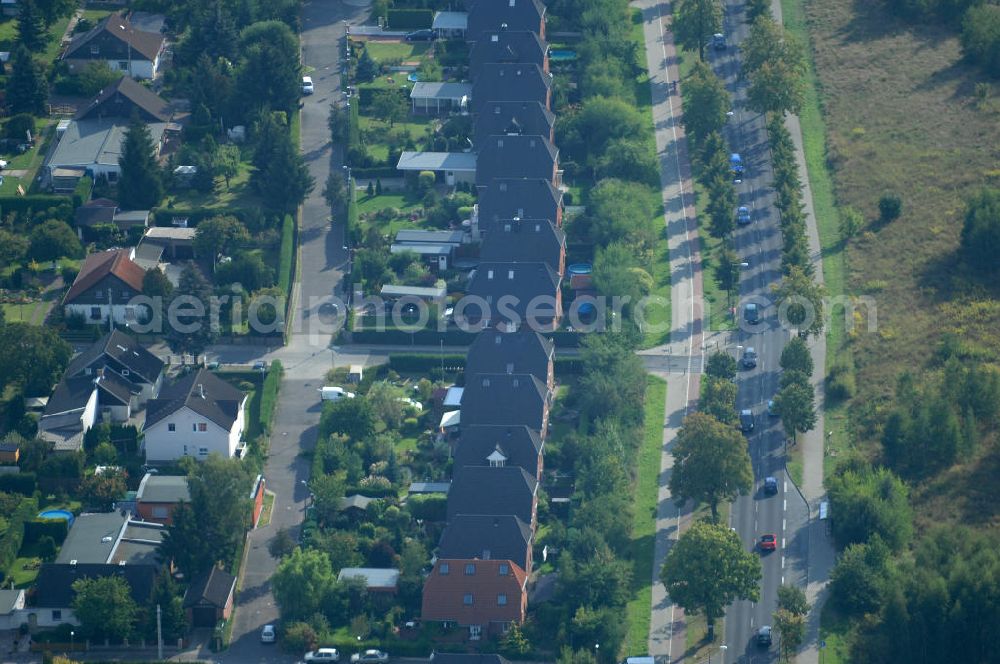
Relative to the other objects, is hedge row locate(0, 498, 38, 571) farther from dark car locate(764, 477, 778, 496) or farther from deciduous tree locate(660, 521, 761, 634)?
dark car locate(764, 477, 778, 496)

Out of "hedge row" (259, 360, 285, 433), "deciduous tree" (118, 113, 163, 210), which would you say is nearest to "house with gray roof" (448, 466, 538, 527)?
"hedge row" (259, 360, 285, 433)

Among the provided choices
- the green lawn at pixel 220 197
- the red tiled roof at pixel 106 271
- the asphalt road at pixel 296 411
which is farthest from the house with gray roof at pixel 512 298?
the red tiled roof at pixel 106 271

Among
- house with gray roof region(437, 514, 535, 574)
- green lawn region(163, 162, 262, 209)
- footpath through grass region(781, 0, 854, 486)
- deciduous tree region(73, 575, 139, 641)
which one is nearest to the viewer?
deciduous tree region(73, 575, 139, 641)

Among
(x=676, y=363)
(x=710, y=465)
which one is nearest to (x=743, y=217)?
(x=676, y=363)

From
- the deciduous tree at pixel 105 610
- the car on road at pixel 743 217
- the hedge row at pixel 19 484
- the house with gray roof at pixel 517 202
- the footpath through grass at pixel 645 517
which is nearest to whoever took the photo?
the deciduous tree at pixel 105 610

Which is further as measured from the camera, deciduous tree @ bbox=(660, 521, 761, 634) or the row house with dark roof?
the row house with dark roof

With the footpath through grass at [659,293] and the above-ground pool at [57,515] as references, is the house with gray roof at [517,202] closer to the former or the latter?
the footpath through grass at [659,293]

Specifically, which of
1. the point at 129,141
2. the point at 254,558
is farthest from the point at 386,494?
the point at 129,141
